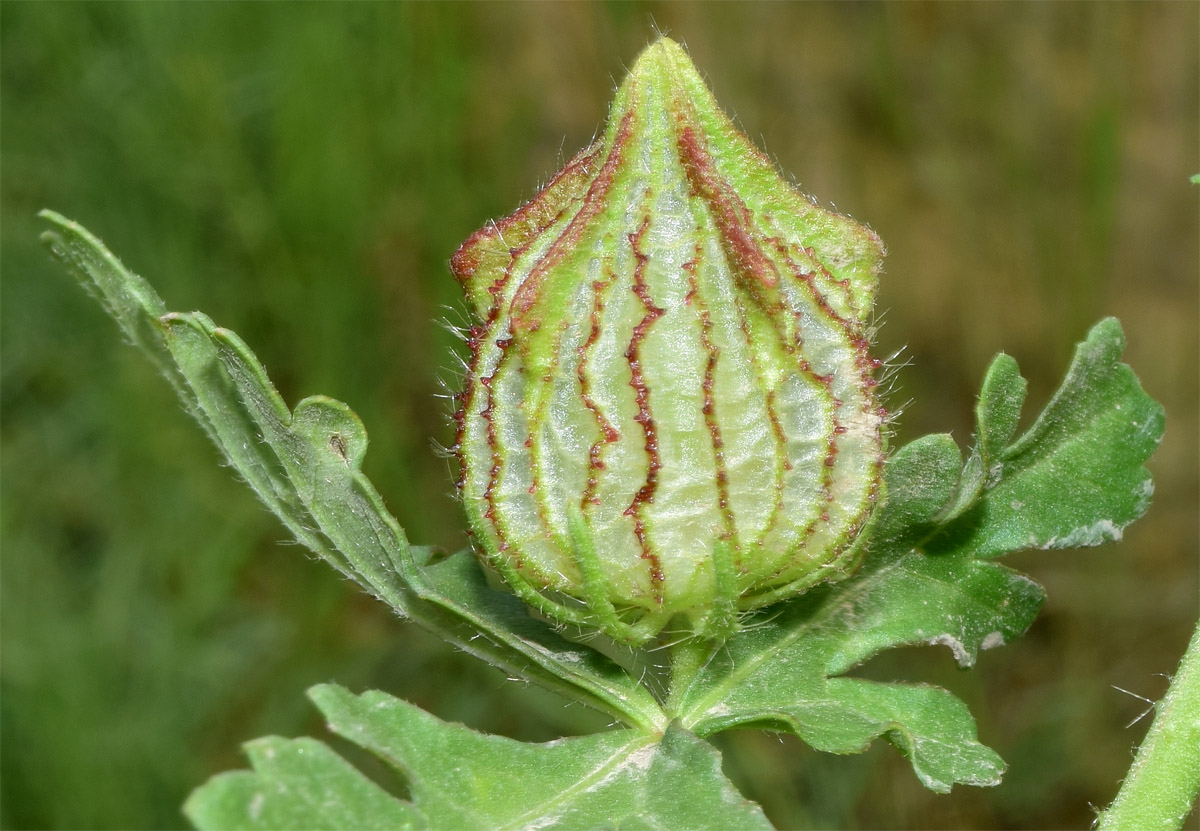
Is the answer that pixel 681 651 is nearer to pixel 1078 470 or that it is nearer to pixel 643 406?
pixel 643 406

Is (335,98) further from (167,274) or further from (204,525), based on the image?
(204,525)

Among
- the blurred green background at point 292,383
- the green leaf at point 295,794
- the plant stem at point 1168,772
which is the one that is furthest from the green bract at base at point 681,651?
the blurred green background at point 292,383

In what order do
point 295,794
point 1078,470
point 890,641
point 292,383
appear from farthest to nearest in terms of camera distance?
point 292,383
point 1078,470
point 890,641
point 295,794

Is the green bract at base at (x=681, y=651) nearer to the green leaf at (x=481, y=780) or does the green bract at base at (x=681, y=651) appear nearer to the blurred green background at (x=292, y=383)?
the green leaf at (x=481, y=780)

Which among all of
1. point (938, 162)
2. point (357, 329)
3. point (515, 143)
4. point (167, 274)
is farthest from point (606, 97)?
point (167, 274)

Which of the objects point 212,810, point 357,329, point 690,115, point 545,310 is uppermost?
point 357,329

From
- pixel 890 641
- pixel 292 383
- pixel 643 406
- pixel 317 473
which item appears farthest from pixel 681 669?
pixel 292 383
